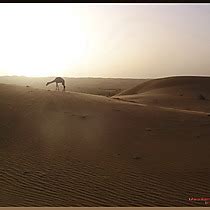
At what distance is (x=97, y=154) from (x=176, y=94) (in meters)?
24.2

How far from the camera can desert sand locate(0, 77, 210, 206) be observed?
254 inches

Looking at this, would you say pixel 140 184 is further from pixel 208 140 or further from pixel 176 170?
pixel 208 140

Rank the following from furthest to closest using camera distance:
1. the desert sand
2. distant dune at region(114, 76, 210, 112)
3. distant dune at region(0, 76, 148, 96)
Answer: distant dune at region(0, 76, 148, 96), distant dune at region(114, 76, 210, 112), the desert sand

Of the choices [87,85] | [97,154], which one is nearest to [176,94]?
[97,154]

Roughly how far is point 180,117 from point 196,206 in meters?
7.57

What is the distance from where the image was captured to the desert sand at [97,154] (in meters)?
6.45

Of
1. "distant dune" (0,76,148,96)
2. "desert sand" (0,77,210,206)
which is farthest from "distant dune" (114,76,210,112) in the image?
"desert sand" (0,77,210,206)

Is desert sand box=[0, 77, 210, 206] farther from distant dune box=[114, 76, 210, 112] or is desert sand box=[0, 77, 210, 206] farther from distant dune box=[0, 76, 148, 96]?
distant dune box=[0, 76, 148, 96]

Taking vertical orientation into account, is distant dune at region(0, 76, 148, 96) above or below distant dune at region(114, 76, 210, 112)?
below

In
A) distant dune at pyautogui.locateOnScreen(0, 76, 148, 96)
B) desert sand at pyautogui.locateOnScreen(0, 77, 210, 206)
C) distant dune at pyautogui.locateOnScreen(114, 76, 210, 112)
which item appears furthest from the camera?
distant dune at pyautogui.locateOnScreen(0, 76, 148, 96)

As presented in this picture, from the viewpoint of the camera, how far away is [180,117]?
13461 millimetres

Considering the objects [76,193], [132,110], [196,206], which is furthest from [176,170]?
[132,110]

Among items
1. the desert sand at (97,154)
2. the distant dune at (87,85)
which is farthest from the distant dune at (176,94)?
the desert sand at (97,154)

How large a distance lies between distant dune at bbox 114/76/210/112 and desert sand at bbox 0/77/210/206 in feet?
35.5
